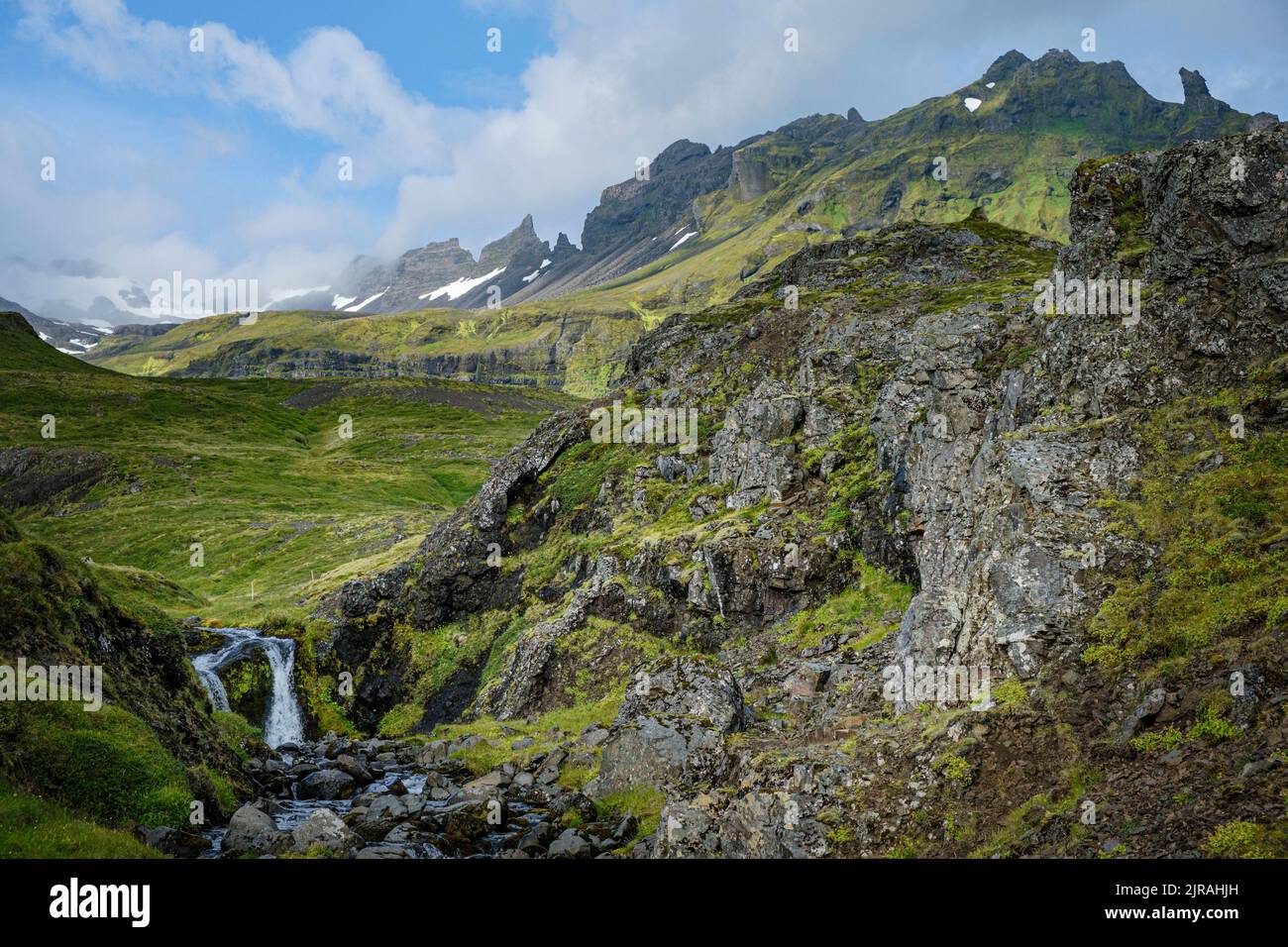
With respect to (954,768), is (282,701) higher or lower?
lower

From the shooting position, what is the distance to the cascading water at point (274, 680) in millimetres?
46406

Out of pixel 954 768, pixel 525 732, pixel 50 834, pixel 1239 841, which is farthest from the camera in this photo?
pixel 525 732

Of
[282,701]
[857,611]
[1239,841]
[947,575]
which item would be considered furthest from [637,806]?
[282,701]

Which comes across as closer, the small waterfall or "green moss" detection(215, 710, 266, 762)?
"green moss" detection(215, 710, 266, 762)

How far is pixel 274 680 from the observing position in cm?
4834

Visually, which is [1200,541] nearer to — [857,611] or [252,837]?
[857,611]

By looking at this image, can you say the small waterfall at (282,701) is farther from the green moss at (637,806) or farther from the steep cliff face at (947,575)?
the green moss at (637,806)

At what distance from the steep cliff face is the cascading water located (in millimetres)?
3754

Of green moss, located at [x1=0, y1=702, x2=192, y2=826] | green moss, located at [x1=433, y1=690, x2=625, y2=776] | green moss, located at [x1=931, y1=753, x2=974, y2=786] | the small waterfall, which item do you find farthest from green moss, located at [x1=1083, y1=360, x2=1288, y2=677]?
the small waterfall

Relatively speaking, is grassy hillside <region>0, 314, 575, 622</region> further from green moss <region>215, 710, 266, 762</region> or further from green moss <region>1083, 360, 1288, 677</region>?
green moss <region>1083, 360, 1288, 677</region>

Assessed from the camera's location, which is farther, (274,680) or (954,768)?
(274,680)

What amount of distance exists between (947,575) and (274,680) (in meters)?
43.1

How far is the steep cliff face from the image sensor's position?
51.0 feet

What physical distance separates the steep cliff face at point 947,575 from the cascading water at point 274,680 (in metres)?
3.75
